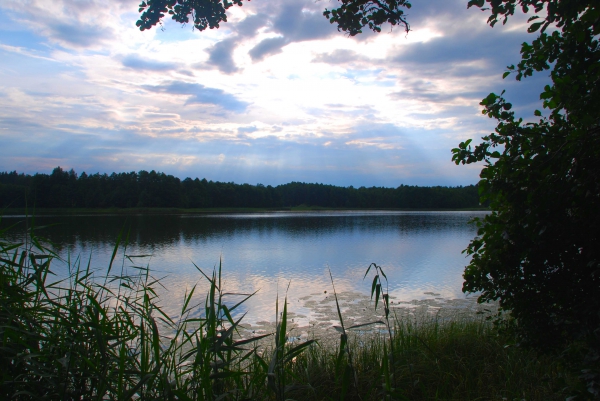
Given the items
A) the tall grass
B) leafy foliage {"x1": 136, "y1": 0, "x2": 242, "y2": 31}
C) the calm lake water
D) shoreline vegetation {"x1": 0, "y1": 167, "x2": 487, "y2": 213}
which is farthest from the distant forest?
the tall grass

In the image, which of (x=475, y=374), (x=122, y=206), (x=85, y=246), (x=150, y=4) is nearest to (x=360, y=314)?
(x=475, y=374)

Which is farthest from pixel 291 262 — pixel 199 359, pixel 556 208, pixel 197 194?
pixel 197 194

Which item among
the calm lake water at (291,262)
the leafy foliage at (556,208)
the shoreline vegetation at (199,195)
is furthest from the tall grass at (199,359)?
the shoreline vegetation at (199,195)

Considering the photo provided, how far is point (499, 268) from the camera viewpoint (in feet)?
7.90

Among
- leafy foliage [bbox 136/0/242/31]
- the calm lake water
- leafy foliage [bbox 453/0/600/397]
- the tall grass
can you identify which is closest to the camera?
leafy foliage [bbox 453/0/600/397]

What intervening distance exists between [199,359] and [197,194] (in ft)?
238

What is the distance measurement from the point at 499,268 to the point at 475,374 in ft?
7.76

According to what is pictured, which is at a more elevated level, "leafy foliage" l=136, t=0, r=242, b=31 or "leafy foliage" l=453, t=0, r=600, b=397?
"leafy foliage" l=136, t=0, r=242, b=31

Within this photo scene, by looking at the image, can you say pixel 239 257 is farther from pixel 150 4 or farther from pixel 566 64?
pixel 566 64

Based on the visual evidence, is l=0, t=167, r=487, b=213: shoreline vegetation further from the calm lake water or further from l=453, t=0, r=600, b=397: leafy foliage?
l=453, t=0, r=600, b=397: leafy foliage

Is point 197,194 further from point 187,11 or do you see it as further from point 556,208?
point 556,208

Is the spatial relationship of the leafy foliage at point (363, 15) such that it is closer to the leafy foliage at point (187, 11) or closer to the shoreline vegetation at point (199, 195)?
the leafy foliage at point (187, 11)

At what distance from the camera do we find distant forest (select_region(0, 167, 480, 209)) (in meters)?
54.5

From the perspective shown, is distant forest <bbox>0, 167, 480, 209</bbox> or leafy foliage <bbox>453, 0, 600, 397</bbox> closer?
leafy foliage <bbox>453, 0, 600, 397</bbox>
